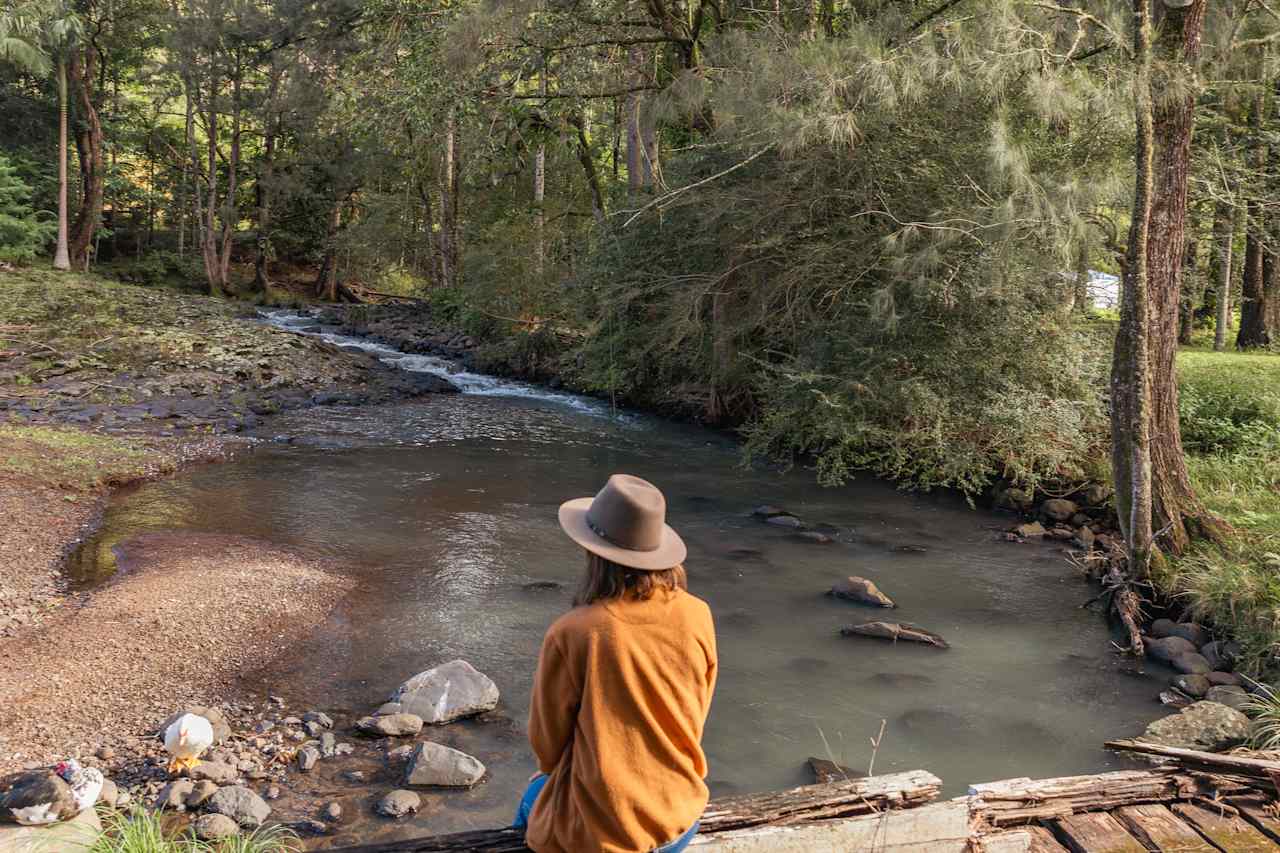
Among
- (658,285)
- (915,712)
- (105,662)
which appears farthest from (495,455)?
(915,712)

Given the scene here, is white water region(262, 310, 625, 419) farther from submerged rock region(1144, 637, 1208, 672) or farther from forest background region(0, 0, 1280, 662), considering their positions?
submerged rock region(1144, 637, 1208, 672)

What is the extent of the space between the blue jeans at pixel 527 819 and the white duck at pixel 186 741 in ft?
8.80

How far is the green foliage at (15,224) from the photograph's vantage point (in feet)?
88.5

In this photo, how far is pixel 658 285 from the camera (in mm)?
13398

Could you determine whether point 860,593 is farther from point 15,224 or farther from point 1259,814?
point 15,224

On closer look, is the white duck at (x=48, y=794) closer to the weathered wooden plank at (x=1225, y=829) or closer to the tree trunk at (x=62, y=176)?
the weathered wooden plank at (x=1225, y=829)

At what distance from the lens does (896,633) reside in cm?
723

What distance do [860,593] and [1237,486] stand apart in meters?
3.98

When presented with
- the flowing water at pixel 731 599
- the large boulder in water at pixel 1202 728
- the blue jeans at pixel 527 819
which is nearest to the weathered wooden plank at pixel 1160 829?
the flowing water at pixel 731 599

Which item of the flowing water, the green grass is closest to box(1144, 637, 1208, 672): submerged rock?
the flowing water

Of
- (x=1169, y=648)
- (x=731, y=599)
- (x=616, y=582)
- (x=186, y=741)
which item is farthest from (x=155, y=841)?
(x=1169, y=648)

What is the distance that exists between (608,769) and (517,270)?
18902 millimetres

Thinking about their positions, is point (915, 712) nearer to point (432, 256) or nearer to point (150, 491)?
point (150, 491)

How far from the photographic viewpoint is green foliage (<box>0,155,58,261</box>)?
2697cm
